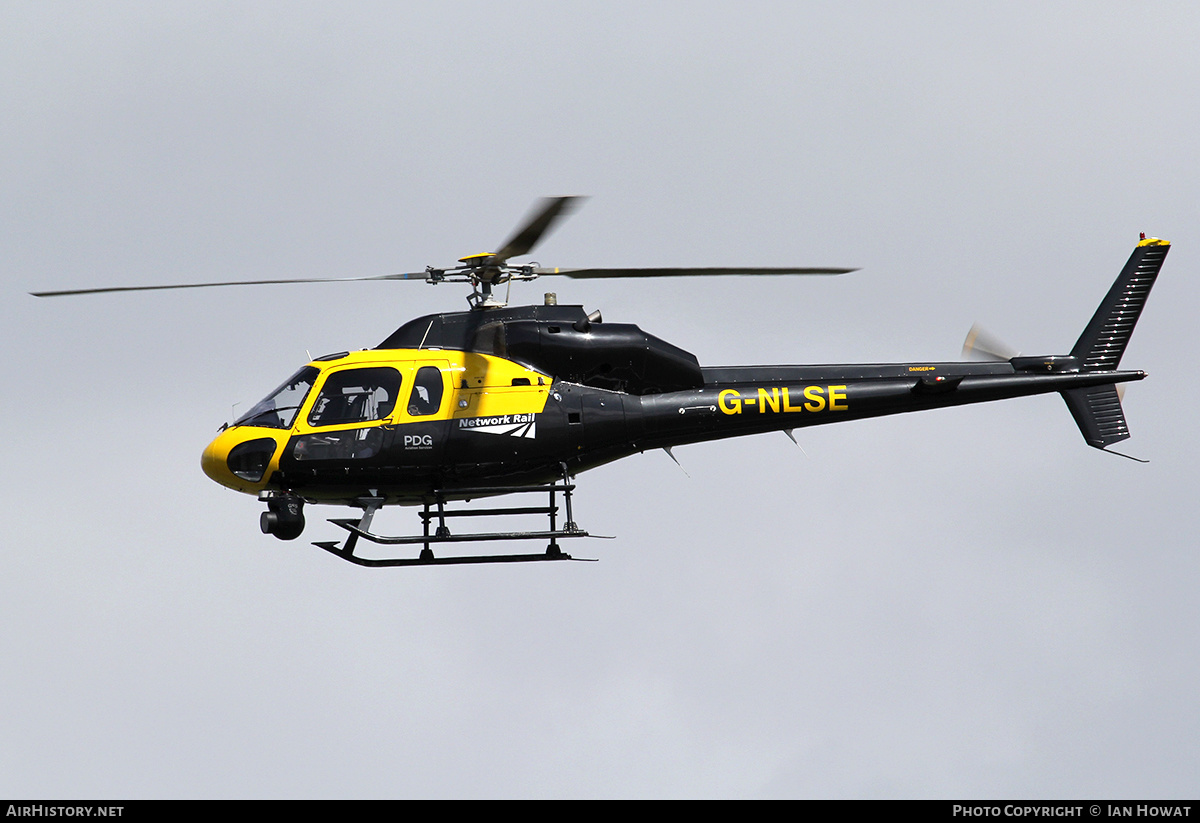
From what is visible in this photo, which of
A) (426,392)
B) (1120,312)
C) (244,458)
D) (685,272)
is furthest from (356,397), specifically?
(1120,312)

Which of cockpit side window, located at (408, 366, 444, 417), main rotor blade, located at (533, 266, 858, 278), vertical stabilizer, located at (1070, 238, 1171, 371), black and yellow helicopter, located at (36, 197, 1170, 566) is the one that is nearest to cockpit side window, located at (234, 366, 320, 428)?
black and yellow helicopter, located at (36, 197, 1170, 566)

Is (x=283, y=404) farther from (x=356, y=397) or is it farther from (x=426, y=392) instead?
(x=426, y=392)

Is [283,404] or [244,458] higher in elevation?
[283,404]

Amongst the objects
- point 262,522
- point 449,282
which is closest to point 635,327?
point 449,282

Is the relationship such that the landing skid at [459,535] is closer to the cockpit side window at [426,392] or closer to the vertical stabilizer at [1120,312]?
the cockpit side window at [426,392]

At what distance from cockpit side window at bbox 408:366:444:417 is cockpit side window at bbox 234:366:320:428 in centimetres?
122

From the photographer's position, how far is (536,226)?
55.6 ft

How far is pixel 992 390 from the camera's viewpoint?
20688 millimetres

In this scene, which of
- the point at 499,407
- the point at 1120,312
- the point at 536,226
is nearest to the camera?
the point at 536,226

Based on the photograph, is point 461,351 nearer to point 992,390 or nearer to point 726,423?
point 726,423

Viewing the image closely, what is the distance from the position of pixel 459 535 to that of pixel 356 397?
2.06m

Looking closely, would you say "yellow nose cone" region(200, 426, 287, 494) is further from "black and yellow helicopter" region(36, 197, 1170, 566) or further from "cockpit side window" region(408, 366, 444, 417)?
"cockpit side window" region(408, 366, 444, 417)

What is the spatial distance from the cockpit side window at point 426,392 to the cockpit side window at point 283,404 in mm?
1217
